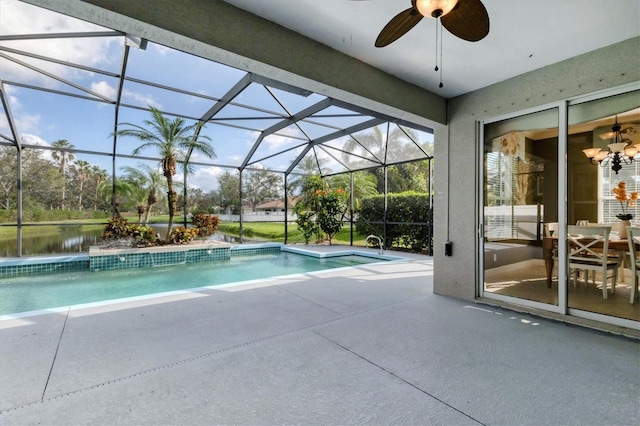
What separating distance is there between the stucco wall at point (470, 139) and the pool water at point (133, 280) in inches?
171

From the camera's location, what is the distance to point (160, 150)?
9.34 m

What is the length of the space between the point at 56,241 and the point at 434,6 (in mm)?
10618

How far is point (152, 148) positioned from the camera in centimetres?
A: 932

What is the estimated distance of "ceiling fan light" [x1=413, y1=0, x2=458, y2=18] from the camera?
1.92m

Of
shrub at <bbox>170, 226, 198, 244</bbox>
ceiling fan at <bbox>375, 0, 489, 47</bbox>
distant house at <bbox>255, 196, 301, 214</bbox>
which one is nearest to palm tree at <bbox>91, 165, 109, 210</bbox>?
shrub at <bbox>170, 226, 198, 244</bbox>

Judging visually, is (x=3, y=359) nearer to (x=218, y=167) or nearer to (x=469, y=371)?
(x=469, y=371)

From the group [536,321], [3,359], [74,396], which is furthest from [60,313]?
[536,321]

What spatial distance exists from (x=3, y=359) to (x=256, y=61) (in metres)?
3.44

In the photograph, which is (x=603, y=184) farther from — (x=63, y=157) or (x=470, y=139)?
(x=63, y=157)

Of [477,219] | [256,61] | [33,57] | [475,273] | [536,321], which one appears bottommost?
[536,321]

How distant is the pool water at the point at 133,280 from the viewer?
5.06 meters

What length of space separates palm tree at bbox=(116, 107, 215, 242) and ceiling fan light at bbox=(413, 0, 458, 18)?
813 centimetres

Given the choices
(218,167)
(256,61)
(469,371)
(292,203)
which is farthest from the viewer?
(292,203)

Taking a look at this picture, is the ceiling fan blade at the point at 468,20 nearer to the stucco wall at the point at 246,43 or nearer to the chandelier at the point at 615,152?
the stucco wall at the point at 246,43
